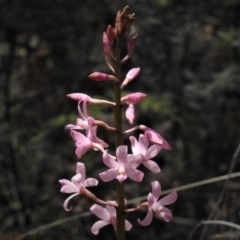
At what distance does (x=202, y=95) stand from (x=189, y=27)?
704 millimetres

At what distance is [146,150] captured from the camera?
1.79 metres

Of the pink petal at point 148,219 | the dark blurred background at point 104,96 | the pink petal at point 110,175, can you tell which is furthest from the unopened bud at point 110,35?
the dark blurred background at point 104,96

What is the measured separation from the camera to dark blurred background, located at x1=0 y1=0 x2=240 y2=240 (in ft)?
15.5

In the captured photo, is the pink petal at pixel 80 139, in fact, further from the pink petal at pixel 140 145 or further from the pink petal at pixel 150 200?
the pink petal at pixel 150 200

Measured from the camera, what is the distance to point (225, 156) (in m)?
4.97

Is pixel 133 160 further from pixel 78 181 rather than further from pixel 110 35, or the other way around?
pixel 110 35

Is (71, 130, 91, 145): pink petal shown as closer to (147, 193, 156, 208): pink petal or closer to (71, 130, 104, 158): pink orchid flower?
(71, 130, 104, 158): pink orchid flower

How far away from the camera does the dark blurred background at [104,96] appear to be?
4723mm

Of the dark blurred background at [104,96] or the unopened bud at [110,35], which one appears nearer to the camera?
the unopened bud at [110,35]

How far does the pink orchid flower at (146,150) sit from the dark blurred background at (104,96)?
9.03 ft

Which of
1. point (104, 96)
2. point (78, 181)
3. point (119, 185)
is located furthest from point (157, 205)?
point (104, 96)

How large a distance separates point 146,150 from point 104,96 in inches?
118

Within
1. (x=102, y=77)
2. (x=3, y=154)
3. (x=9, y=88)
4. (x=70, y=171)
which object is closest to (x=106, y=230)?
(x=70, y=171)

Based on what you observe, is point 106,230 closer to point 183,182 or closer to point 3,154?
point 183,182
